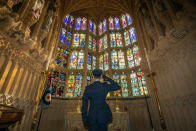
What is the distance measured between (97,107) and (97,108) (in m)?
0.02

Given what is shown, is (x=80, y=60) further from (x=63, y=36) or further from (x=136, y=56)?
(x=136, y=56)

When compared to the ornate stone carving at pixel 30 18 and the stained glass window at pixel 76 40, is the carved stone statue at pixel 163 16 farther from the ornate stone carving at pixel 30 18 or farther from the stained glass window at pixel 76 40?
the stained glass window at pixel 76 40

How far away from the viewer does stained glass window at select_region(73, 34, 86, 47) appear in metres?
15.7

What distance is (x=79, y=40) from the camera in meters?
16.1

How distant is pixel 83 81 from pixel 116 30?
31.0ft

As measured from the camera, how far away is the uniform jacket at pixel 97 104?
6.71 ft

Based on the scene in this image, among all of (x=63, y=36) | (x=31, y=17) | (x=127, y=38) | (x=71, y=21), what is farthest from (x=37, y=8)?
(x=127, y=38)

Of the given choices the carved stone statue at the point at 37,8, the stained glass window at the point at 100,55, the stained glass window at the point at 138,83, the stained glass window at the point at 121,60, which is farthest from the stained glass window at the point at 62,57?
the stained glass window at the point at 138,83

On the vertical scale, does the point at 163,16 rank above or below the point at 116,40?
below

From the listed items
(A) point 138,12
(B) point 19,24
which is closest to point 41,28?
(B) point 19,24

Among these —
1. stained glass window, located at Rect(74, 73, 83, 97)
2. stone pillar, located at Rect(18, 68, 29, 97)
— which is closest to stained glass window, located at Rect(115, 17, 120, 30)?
stained glass window, located at Rect(74, 73, 83, 97)

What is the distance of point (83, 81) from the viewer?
13016 millimetres

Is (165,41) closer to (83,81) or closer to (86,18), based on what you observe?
(83,81)

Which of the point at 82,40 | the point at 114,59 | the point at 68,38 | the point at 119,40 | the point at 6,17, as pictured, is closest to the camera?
the point at 6,17
